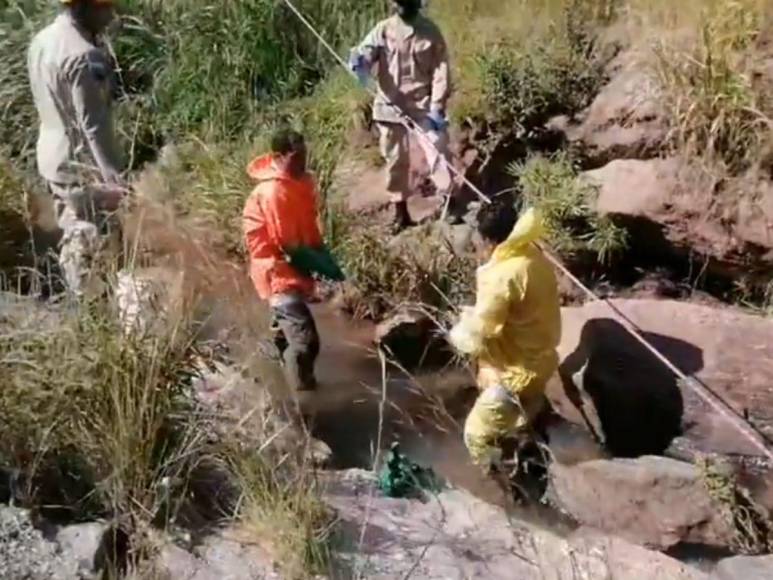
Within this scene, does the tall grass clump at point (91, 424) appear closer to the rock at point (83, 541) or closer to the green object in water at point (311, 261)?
the rock at point (83, 541)

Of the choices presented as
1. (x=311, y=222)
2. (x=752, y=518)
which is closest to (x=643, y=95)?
(x=311, y=222)

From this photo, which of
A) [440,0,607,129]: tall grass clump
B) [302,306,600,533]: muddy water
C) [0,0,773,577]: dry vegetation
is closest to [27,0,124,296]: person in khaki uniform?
[0,0,773,577]: dry vegetation

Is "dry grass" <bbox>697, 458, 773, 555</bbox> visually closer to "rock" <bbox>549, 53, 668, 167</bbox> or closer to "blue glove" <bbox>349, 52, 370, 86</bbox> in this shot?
"rock" <bbox>549, 53, 668, 167</bbox>

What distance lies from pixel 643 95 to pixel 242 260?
249cm

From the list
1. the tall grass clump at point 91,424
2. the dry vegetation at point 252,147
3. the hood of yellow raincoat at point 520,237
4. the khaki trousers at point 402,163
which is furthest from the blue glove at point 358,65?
the tall grass clump at point 91,424

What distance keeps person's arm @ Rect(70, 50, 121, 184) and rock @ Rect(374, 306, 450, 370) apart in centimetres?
198

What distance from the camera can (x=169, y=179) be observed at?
9125 mm

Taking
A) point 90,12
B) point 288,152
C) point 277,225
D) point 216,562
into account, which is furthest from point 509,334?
point 90,12

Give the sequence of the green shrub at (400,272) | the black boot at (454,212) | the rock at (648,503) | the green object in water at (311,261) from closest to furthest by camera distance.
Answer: the rock at (648,503)
the green object in water at (311,261)
the green shrub at (400,272)
the black boot at (454,212)

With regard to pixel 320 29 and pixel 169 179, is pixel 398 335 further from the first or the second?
pixel 320 29

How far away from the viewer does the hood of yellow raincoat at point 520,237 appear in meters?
5.92

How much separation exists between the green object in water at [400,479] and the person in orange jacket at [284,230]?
46.4 inches

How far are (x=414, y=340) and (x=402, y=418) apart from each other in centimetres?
82

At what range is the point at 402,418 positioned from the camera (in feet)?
22.7
